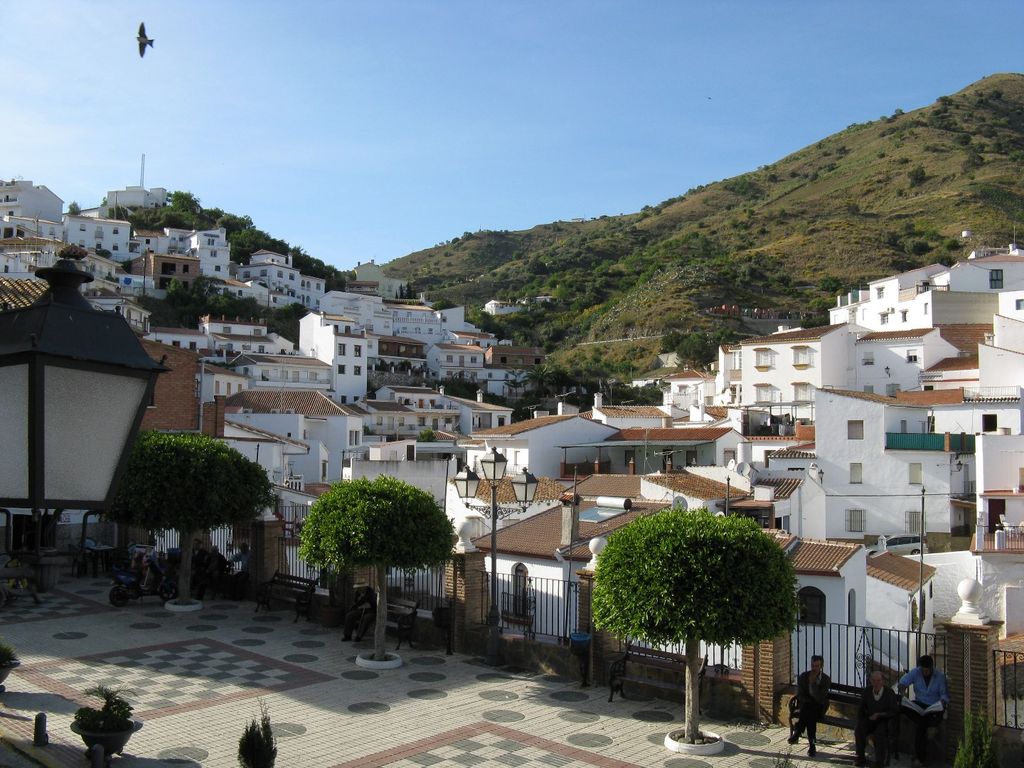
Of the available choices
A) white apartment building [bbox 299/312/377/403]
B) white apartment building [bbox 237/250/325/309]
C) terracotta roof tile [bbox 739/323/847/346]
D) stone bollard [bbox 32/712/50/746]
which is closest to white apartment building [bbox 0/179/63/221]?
white apartment building [bbox 237/250/325/309]

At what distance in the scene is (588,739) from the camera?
35.2 feet

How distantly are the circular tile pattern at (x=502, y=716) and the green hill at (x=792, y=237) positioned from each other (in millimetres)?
80147

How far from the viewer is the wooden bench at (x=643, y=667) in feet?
40.5

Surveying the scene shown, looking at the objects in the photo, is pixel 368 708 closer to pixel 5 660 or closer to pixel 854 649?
pixel 5 660

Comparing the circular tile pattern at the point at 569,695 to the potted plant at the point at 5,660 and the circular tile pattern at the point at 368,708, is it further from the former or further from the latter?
the potted plant at the point at 5,660

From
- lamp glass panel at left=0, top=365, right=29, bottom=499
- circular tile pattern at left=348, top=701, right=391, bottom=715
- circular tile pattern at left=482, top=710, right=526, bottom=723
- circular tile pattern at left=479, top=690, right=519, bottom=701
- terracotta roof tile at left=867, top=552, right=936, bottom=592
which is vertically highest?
lamp glass panel at left=0, top=365, right=29, bottom=499

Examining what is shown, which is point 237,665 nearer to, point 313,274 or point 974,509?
point 974,509

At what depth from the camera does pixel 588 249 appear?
163 meters

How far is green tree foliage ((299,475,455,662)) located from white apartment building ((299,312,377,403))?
66.9 metres

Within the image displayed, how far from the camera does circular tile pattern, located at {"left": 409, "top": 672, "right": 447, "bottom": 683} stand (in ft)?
44.0

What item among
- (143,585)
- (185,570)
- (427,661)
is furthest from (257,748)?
(143,585)

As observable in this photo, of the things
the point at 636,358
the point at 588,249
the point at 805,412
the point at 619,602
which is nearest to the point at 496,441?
the point at 805,412

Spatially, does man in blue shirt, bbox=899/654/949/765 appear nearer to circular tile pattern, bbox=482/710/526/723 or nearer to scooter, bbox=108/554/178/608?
circular tile pattern, bbox=482/710/526/723

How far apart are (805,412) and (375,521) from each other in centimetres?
4468
